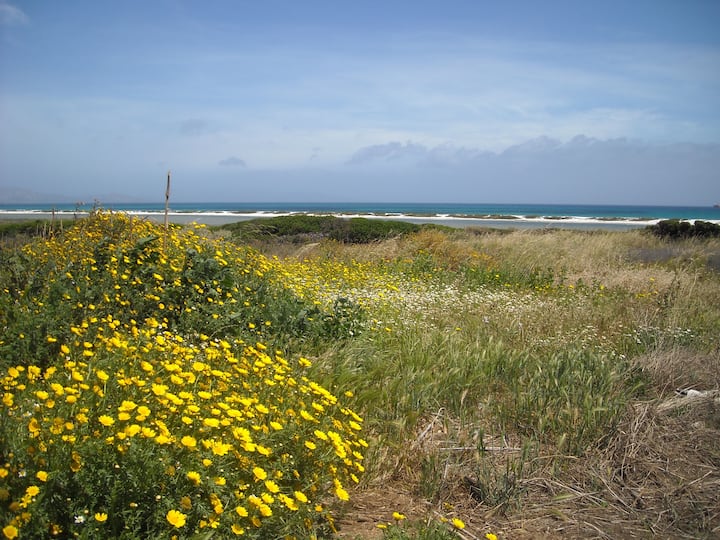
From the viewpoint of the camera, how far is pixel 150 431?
2273mm

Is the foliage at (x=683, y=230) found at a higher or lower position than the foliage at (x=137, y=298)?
higher

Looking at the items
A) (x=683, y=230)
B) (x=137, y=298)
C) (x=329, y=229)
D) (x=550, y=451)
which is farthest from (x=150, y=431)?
(x=683, y=230)

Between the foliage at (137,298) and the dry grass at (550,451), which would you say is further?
the foliage at (137,298)

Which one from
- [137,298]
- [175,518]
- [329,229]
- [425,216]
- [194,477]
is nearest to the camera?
[175,518]

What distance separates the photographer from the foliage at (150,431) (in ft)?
6.95

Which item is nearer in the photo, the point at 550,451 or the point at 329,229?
the point at 550,451

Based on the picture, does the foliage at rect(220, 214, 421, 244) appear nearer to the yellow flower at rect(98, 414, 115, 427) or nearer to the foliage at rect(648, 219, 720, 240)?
→ the foliage at rect(648, 219, 720, 240)

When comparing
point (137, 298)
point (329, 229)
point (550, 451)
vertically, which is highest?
point (329, 229)

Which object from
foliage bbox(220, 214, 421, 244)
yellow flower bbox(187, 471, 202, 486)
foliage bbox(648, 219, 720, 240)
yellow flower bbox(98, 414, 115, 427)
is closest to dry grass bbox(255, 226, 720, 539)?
yellow flower bbox(187, 471, 202, 486)

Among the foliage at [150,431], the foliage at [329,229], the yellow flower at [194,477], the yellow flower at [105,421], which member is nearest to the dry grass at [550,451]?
the foliage at [150,431]

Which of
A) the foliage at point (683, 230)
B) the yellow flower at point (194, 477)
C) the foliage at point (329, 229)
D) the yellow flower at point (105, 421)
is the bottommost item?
the yellow flower at point (194, 477)

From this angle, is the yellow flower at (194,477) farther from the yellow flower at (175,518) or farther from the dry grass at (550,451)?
the dry grass at (550,451)

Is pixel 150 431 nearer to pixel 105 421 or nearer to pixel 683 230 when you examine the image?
pixel 105 421

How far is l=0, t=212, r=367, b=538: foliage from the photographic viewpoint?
2117 mm
